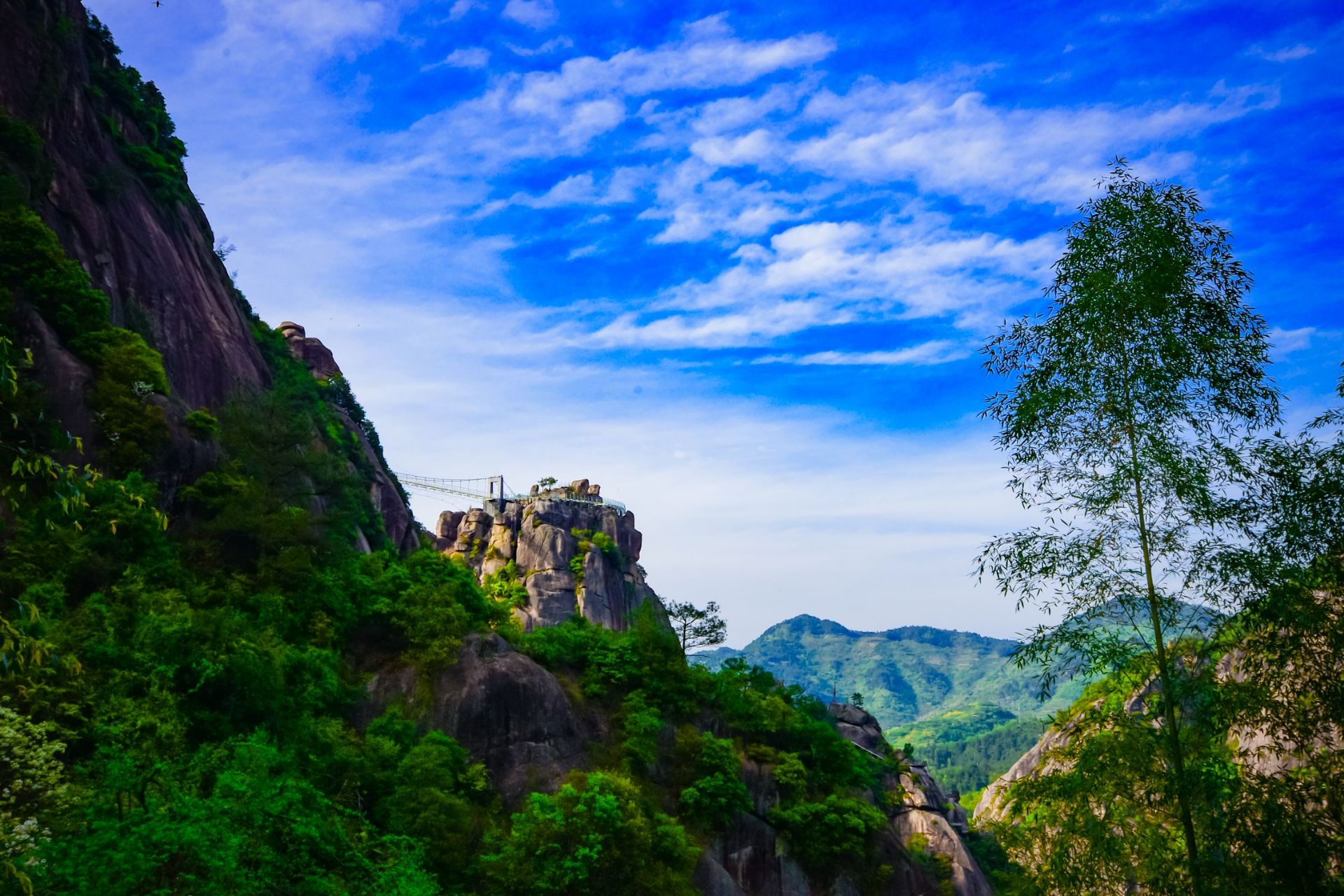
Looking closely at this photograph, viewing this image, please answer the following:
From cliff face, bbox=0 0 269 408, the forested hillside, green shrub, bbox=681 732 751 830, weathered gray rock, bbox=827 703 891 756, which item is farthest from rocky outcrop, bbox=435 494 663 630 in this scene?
cliff face, bbox=0 0 269 408

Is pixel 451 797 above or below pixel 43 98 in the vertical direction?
below

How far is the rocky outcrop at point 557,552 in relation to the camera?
58.7 metres

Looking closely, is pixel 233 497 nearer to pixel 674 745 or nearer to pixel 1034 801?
pixel 674 745

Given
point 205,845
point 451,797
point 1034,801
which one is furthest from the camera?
point 451,797

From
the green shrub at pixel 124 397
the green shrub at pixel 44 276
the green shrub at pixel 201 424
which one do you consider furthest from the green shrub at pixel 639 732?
the green shrub at pixel 44 276

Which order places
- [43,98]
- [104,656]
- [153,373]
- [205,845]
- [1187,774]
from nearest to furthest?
[1187,774], [205,845], [104,656], [153,373], [43,98]

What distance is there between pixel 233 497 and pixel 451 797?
11.1 m

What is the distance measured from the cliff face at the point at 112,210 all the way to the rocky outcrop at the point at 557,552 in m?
26.8

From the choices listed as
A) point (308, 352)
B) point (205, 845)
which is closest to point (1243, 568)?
point (205, 845)

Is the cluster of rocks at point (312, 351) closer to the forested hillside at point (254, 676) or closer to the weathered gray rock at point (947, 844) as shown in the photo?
the forested hillside at point (254, 676)

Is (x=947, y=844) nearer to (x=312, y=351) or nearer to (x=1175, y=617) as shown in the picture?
(x=1175, y=617)

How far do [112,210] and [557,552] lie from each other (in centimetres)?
3566

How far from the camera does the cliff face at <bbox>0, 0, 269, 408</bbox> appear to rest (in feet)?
90.6

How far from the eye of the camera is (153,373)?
26109 mm
